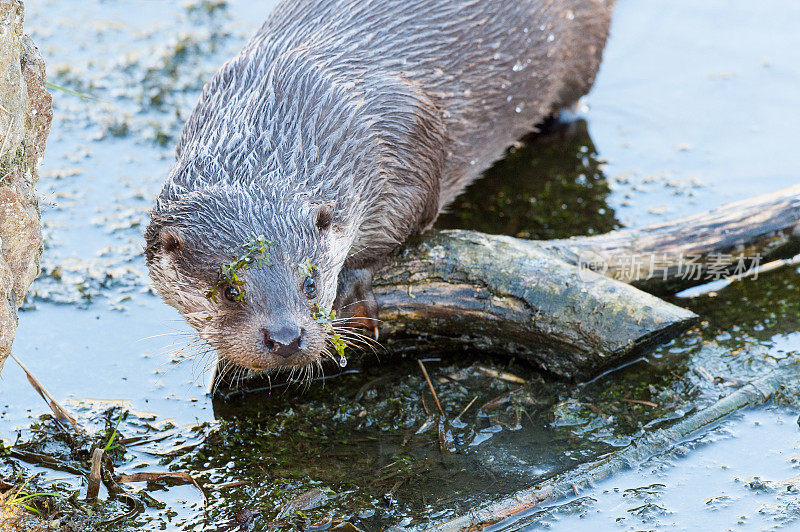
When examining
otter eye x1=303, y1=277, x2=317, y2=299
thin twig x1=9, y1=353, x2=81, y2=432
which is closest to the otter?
otter eye x1=303, y1=277, x2=317, y2=299

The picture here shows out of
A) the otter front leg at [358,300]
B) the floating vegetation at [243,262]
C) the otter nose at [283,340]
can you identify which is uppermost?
the floating vegetation at [243,262]

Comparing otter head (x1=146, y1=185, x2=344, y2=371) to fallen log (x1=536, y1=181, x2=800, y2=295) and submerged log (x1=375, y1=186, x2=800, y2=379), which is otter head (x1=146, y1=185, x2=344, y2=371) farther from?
fallen log (x1=536, y1=181, x2=800, y2=295)

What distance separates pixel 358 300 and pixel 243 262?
2.38ft

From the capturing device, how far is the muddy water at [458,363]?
307 cm

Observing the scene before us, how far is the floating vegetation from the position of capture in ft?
9.52

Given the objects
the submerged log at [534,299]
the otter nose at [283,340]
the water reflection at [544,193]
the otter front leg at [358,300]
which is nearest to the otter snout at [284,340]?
the otter nose at [283,340]

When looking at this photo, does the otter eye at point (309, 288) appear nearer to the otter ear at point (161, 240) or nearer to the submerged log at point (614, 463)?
the otter ear at point (161, 240)

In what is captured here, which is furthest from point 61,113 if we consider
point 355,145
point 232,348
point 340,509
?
point 340,509

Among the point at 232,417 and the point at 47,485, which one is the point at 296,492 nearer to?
the point at 232,417

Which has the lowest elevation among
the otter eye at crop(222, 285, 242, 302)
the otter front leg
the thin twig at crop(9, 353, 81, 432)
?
the thin twig at crop(9, 353, 81, 432)

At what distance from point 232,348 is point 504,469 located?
3.12ft

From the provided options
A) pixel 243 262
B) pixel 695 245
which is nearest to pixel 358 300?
pixel 243 262

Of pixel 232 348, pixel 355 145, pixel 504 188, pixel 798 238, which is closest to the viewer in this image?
pixel 232 348

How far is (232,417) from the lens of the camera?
137 inches
